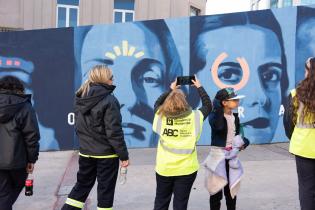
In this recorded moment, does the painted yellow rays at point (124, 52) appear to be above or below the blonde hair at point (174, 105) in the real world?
above

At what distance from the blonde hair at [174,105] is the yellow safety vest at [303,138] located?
1011 mm

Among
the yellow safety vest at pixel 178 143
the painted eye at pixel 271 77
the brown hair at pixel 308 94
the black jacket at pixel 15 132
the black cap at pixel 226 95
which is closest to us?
the brown hair at pixel 308 94

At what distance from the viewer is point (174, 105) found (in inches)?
169

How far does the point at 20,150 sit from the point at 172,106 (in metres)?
1.51

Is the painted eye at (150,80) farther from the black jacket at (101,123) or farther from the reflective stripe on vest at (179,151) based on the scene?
the reflective stripe on vest at (179,151)

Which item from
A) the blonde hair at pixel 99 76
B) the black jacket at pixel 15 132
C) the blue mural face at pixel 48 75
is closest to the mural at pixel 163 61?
the blue mural face at pixel 48 75

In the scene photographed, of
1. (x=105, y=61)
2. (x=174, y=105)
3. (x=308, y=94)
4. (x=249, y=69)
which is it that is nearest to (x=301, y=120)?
(x=308, y=94)

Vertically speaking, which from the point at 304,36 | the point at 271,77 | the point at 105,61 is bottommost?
the point at 271,77

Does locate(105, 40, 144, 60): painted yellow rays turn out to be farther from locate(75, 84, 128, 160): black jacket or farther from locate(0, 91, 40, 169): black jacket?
locate(0, 91, 40, 169): black jacket

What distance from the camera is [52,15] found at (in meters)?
19.3

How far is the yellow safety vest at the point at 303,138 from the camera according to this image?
3.96 meters

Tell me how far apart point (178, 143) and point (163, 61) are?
18.9ft

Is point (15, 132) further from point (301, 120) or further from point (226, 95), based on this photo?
point (301, 120)

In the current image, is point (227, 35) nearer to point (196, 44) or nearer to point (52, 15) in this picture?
point (196, 44)
